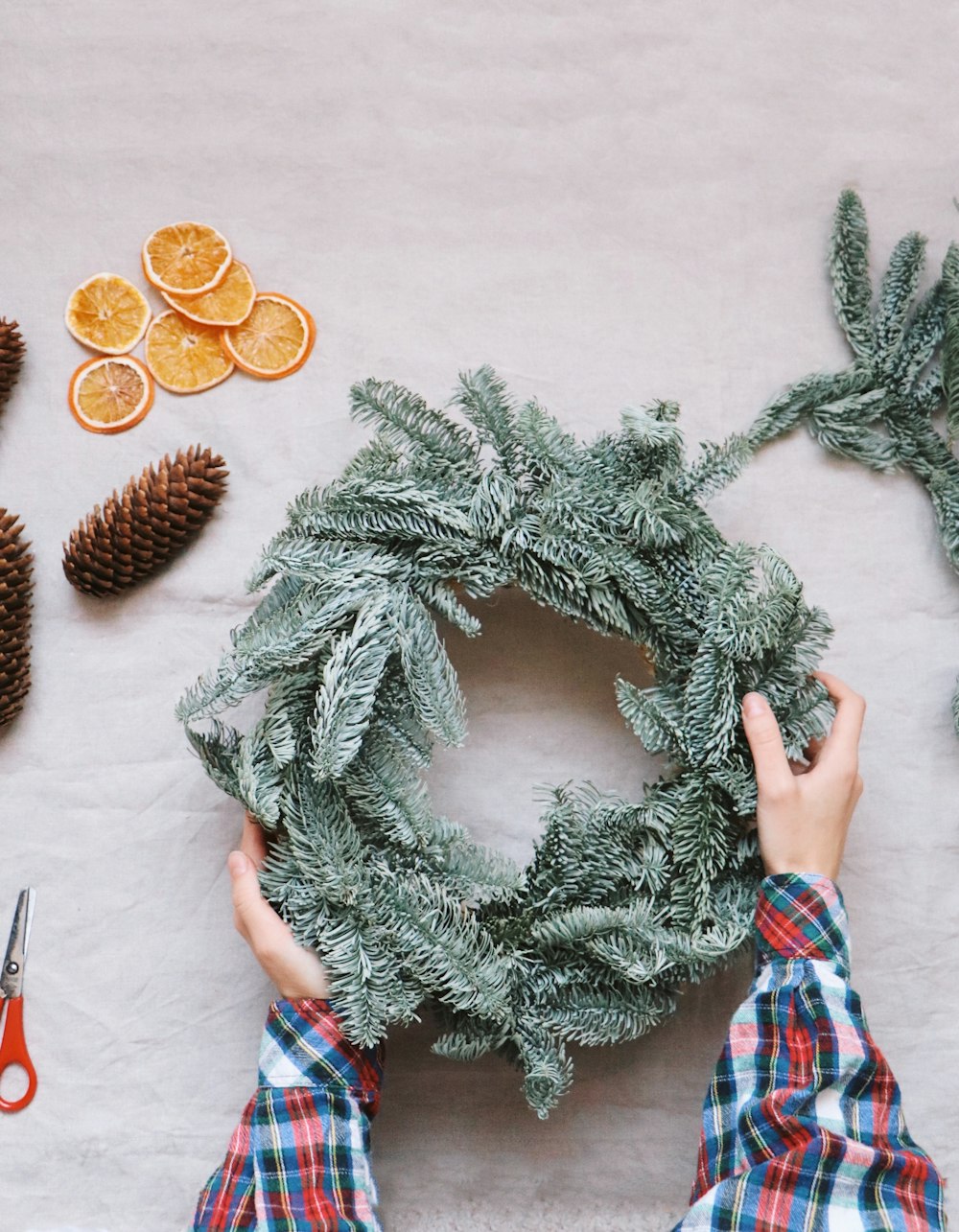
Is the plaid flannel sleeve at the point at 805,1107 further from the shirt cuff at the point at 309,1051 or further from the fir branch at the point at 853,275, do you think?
the fir branch at the point at 853,275

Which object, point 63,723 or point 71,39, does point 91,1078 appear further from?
point 71,39

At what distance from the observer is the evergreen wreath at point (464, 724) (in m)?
0.85

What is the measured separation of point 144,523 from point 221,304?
255 millimetres

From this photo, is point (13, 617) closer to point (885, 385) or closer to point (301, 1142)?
point (301, 1142)

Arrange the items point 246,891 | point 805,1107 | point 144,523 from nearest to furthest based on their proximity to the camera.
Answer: point 805,1107, point 246,891, point 144,523

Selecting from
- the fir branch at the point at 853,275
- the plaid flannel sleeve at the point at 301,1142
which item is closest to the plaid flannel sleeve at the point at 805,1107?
the plaid flannel sleeve at the point at 301,1142

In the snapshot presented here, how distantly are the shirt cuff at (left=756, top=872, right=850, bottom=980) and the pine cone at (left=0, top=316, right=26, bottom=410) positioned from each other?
3.08 ft

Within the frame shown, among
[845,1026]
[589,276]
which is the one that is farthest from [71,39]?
[845,1026]

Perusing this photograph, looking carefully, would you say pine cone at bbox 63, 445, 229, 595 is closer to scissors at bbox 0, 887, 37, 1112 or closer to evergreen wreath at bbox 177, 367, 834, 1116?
evergreen wreath at bbox 177, 367, 834, 1116

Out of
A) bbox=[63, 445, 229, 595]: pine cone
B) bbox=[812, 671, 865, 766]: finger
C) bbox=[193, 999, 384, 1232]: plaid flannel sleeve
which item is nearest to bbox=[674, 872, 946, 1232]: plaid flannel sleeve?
bbox=[812, 671, 865, 766]: finger

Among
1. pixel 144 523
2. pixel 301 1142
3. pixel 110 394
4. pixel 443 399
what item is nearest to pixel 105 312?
pixel 110 394

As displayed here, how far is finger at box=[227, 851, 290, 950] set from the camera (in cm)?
88

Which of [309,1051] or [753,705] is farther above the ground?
[753,705]

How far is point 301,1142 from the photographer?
86cm
